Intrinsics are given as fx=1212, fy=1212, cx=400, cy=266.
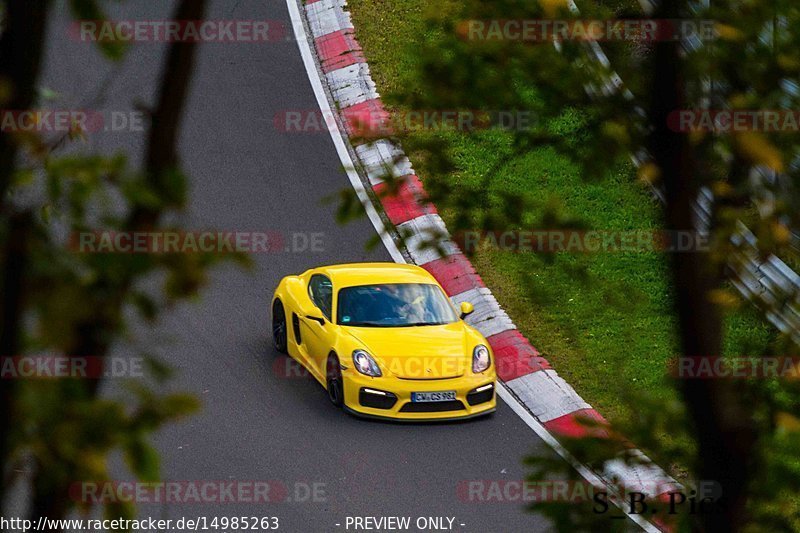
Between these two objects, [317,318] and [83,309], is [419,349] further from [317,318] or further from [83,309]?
[83,309]

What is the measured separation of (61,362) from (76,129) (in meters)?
1.04

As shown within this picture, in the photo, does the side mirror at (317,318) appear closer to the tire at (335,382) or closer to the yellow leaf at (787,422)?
the tire at (335,382)

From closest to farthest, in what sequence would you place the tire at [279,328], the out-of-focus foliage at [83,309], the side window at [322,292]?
the out-of-focus foliage at [83,309], the side window at [322,292], the tire at [279,328]

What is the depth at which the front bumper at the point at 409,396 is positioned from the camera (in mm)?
10930

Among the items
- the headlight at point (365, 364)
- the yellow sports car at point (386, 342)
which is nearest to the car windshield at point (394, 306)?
the yellow sports car at point (386, 342)

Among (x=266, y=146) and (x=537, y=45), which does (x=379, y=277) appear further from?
(x=537, y=45)

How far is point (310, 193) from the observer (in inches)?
599

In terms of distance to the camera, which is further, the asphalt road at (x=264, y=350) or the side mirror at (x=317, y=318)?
the side mirror at (x=317, y=318)

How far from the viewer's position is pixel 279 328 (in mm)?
12453

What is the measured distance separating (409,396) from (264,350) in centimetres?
207

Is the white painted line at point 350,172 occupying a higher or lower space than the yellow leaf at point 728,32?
lower

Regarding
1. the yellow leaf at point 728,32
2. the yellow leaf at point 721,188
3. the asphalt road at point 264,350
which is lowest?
the asphalt road at point 264,350

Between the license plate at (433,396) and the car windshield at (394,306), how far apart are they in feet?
2.90

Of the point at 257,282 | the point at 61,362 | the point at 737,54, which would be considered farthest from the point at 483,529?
the point at 61,362
